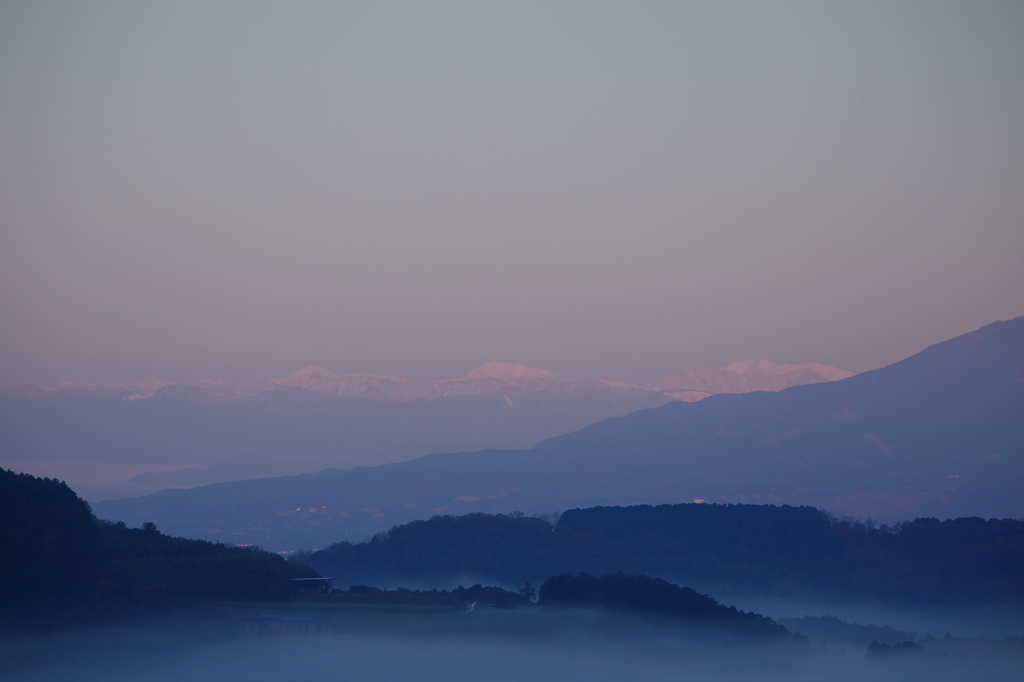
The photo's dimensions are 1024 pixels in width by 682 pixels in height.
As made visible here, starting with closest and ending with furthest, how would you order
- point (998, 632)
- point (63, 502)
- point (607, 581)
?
point (63, 502)
point (607, 581)
point (998, 632)

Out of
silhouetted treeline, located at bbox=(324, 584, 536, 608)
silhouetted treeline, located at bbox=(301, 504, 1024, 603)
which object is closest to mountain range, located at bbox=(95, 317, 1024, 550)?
silhouetted treeline, located at bbox=(301, 504, 1024, 603)

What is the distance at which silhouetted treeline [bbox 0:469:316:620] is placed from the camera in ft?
121

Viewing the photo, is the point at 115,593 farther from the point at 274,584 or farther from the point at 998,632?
the point at 998,632

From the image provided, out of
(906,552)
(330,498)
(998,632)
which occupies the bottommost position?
(998,632)

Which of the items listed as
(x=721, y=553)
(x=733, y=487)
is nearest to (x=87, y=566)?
(x=721, y=553)

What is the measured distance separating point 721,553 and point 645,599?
38.1 metres

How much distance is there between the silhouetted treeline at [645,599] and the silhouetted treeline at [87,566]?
1125cm

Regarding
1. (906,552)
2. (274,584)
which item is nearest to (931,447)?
(906,552)

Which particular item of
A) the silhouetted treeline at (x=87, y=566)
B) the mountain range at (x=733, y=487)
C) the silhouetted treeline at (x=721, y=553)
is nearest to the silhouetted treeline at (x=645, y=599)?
the silhouetted treeline at (x=87, y=566)

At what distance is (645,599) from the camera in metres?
48.9

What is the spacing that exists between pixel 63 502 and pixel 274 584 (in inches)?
337

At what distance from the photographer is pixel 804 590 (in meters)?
81.4

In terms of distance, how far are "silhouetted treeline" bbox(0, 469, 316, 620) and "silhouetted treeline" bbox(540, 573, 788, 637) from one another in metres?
11.3

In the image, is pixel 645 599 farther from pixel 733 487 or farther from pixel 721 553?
pixel 733 487
